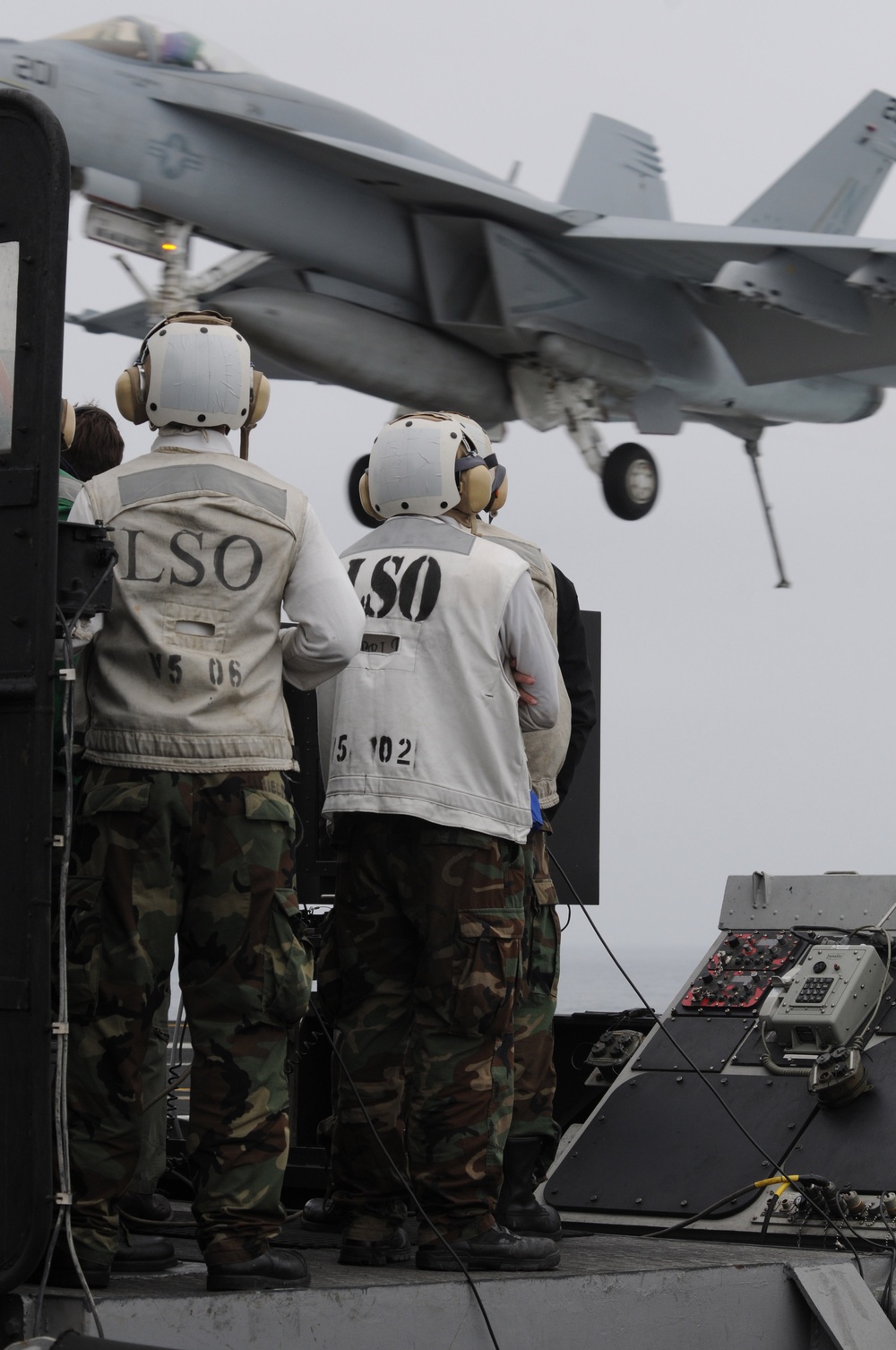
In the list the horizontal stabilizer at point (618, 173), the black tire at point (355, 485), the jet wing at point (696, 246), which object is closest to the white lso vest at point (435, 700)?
the black tire at point (355, 485)

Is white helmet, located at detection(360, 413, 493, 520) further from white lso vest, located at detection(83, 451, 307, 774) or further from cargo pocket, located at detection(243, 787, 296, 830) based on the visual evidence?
cargo pocket, located at detection(243, 787, 296, 830)

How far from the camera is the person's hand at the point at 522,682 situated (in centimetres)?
364

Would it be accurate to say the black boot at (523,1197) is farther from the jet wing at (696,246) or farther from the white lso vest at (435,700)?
the jet wing at (696,246)

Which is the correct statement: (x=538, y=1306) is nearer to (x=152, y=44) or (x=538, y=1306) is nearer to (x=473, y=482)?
(x=473, y=482)

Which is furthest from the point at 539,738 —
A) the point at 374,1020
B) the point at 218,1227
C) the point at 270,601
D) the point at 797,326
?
the point at 797,326

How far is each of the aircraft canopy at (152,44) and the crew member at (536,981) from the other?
11.0 meters

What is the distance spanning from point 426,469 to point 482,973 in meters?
1.07

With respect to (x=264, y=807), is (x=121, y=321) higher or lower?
higher

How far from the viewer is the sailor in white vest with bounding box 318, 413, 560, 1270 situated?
135 inches

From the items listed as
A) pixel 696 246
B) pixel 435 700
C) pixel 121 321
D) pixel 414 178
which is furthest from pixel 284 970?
pixel 121 321

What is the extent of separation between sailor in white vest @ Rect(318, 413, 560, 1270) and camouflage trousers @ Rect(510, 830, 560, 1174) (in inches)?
13.6

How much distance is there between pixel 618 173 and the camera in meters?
20.5

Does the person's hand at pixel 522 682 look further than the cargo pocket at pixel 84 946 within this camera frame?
Yes

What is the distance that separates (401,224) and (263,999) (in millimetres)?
13930
